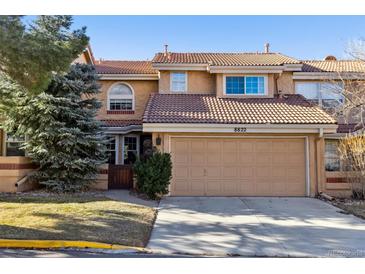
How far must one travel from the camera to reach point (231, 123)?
46.4ft

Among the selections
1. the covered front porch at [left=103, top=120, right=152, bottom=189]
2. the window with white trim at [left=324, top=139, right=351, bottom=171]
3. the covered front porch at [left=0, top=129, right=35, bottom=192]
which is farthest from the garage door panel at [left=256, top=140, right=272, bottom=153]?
the covered front porch at [left=0, top=129, right=35, bottom=192]

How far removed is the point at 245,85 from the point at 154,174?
774 centimetres

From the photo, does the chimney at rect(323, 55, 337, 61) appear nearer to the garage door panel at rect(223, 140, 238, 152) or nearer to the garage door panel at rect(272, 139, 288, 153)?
the garage door panel at rect(272, 139, 288, 153)

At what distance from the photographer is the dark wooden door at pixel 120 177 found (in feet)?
53.0

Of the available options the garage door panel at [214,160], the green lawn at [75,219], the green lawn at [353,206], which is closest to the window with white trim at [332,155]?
the green lawn at [353,206]

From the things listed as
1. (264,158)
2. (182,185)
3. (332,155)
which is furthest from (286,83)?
(182,185)

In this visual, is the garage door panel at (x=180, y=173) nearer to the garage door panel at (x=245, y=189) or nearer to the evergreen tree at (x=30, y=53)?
the garage door panel at (x=245, y=189)

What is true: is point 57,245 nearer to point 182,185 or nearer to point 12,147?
point 182,185

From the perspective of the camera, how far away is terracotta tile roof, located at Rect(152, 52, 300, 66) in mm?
17891

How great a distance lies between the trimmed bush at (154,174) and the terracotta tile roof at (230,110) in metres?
1.69

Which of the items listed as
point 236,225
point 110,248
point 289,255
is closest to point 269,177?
point 236,225

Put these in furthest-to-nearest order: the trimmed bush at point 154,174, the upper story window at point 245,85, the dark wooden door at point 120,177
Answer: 1. the upper story window at point 245,85
2. the dark wooden door at point 120,177
3. the trimmed bush at point 154,174

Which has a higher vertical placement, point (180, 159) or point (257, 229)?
point (180, 159)

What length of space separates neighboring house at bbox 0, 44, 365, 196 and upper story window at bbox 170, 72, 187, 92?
0.06 metres
